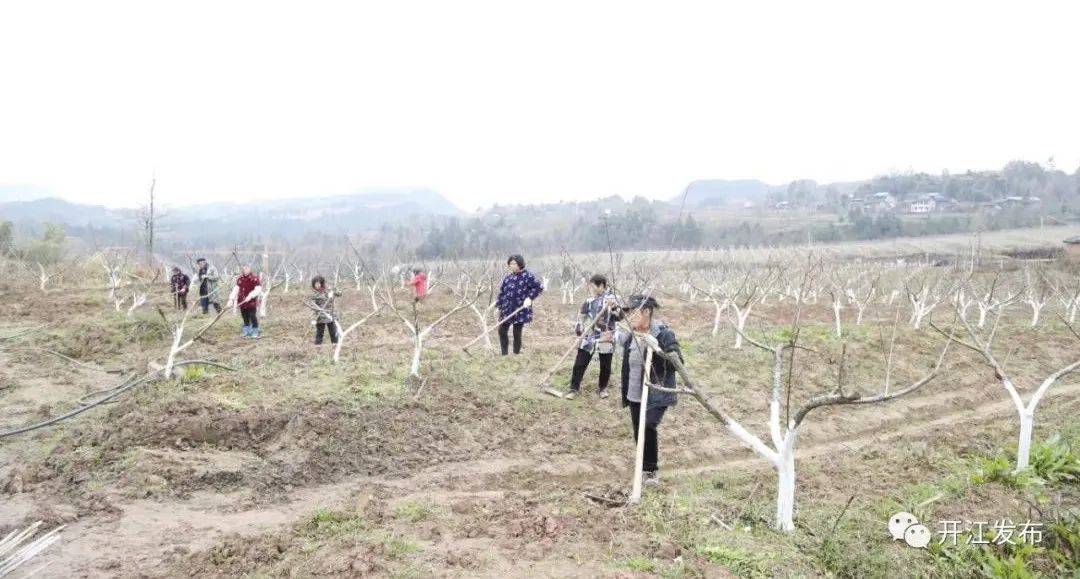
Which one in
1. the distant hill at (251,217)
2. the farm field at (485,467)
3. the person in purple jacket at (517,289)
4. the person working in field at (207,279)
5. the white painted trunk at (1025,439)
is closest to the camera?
the farm field at (485,467)

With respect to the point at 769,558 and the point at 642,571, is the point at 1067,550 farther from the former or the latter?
the point at 642,571

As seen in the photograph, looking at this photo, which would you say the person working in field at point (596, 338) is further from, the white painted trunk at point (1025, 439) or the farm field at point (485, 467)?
the white painted trunk at point (1025, 439)

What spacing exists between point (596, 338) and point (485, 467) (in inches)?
A: 85.6

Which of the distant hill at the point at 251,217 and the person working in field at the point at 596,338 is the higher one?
the distant hill at the point at 251,217

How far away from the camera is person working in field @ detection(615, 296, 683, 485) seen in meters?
4.86

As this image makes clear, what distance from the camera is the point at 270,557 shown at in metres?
4.05

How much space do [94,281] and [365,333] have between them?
18105 millimetres

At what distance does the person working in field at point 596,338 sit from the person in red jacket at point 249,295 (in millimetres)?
5335

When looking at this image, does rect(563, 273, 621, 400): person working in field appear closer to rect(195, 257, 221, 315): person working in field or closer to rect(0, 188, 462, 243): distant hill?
rect(195, 257, 221, 315): person working in field

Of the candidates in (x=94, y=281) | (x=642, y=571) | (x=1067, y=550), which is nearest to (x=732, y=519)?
(x=642, y=571)

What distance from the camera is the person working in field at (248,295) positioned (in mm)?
10266

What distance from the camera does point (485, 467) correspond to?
6.37m

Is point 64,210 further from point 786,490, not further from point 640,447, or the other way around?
point 786,490

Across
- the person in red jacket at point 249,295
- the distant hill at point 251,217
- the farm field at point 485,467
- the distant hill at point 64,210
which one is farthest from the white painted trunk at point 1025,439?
the distant hill at point 64,210
